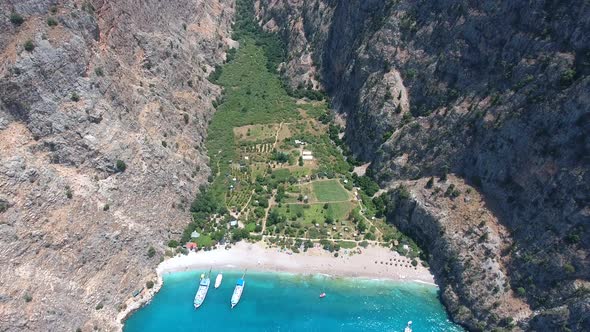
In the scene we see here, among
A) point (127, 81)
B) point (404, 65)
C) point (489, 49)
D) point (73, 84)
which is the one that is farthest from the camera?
point (404, 65)

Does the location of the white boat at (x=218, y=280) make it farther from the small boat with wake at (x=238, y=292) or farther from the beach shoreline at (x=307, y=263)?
the small boat with wake at (x=238, y=292)

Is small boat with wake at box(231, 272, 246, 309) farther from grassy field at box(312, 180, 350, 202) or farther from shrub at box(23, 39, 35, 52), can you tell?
shrub at box(23, 39, 35, 52)

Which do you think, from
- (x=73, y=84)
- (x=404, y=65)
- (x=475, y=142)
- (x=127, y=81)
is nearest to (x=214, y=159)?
(x=127, y=81)

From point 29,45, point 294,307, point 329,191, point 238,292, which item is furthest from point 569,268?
point 29,45

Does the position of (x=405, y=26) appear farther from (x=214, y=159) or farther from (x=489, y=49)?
(x=214, y=159)

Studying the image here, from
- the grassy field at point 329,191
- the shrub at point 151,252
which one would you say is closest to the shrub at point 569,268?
the grassy field at point 329,191

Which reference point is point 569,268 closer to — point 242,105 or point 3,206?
point 3,206
